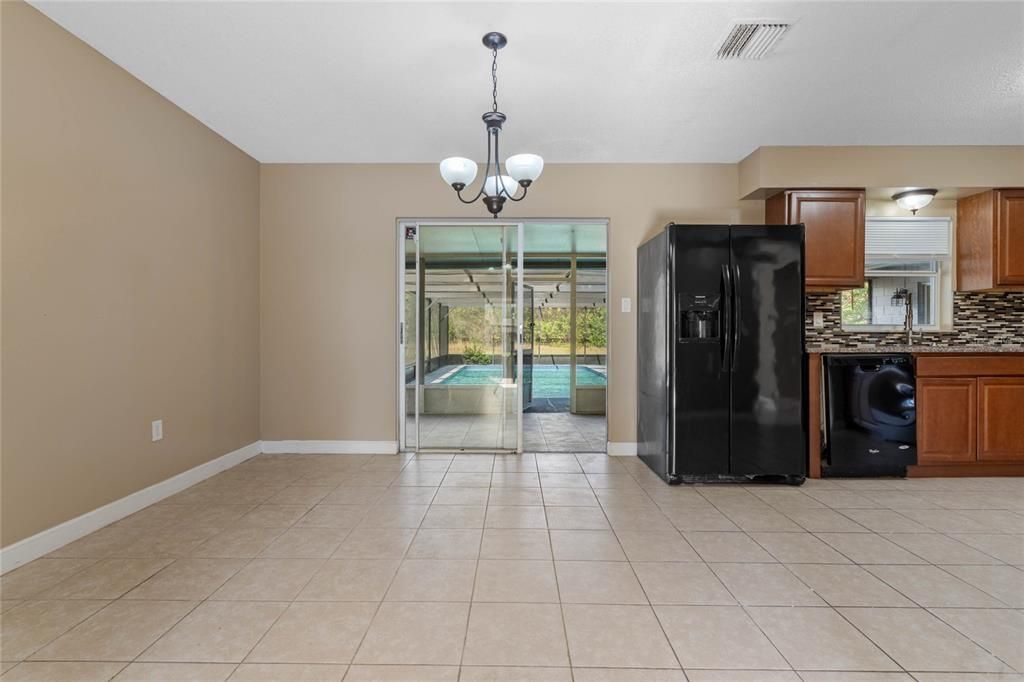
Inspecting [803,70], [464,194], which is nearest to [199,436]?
[464,194]

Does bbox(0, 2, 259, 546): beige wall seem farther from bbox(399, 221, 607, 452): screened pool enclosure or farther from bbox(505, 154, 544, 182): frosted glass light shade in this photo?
bbox(505, 154, 544, 182): frosted glass light shade

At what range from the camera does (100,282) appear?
8.71 feet

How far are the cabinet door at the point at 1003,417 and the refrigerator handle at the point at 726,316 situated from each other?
1965 millimetres

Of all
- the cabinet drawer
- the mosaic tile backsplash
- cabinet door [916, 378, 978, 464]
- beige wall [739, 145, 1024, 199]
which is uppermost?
beige wall [739, 145, 1024, 199]

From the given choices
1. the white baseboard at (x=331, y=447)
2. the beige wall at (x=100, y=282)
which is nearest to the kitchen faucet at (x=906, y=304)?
the white baseboard at (x=331, y=447)

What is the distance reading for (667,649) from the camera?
5.44 feet

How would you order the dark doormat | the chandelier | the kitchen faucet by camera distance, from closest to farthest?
the chandelier
the kitchen faucet
the dark doormat

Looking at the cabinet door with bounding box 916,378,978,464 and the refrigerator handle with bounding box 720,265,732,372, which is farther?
the cabinet door with bounding box 916,378,978,464

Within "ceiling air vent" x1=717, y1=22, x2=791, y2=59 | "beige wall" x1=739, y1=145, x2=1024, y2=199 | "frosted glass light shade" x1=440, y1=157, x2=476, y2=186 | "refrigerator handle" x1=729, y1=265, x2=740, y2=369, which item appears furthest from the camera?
"beige wall" x1=739, y1=145, x2=1024, y2=199

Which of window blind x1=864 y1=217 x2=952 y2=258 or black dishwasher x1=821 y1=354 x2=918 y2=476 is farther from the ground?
window blind x1=864 y1=217 x2=952 y2=258

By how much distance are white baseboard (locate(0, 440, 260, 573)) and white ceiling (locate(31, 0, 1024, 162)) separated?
242 centimetres

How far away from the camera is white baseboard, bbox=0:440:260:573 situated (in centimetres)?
222

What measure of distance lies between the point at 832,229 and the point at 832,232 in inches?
0.9

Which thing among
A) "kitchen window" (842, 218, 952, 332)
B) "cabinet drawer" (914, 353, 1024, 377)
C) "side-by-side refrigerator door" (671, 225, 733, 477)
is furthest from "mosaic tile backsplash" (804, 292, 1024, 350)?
"side-by-side refrigerator door" (671, 225, 733, 477)
